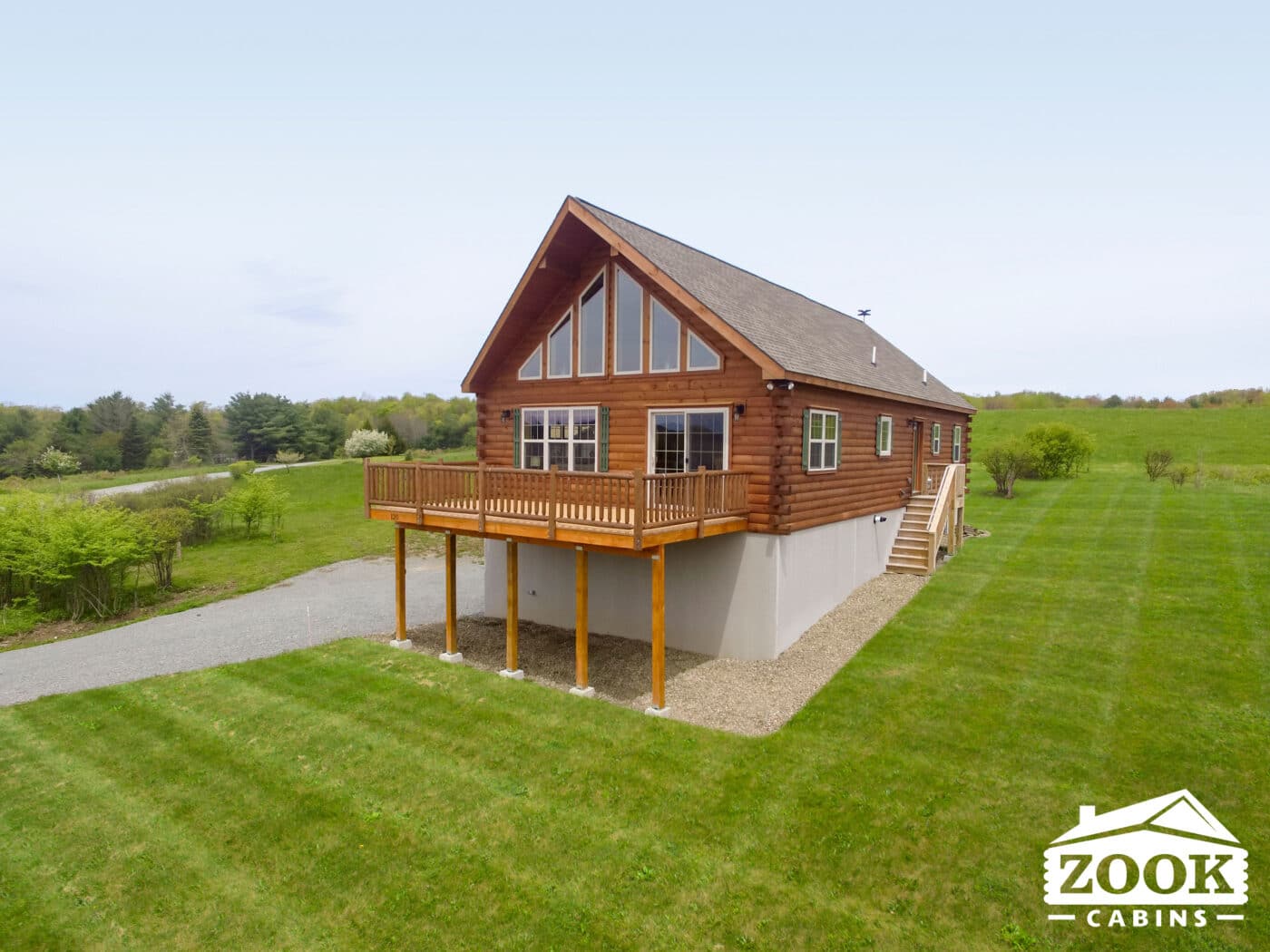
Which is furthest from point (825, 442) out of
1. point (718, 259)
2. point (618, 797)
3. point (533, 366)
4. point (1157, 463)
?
point (1157, 463)

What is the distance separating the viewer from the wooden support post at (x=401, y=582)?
557 inches

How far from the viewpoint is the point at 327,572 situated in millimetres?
25172

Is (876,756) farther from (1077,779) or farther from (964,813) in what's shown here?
(1077,779)

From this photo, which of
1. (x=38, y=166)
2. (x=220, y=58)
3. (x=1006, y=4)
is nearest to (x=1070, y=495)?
(x=1006, y=4)

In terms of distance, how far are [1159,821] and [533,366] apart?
537 inches

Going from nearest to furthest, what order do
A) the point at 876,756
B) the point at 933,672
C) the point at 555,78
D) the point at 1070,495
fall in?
the point at 876,756 → the point at 933,672 → the point at 555,78 → the point at 1070,495

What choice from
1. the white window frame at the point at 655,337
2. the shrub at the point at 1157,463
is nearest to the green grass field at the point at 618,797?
the white window frame at the point at 655,337

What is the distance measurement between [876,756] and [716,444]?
6.45 m

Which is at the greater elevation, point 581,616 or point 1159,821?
point 581,616

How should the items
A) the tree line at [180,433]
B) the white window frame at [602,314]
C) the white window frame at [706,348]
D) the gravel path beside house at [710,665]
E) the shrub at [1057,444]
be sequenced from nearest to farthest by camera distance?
1. the gravel path beside house at [710,665]
2. the white window frame at [706,348]
3. the white window frame at [602,314]
4. the shrub at [1057,444]
5. the tree line at [180,433]

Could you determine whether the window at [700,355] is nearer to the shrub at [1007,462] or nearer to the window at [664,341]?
the window at [664,341]

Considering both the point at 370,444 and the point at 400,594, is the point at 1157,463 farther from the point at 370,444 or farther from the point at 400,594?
the point at 370,444

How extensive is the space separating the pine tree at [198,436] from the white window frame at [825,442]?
80.3 meters

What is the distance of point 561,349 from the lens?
15.2m
